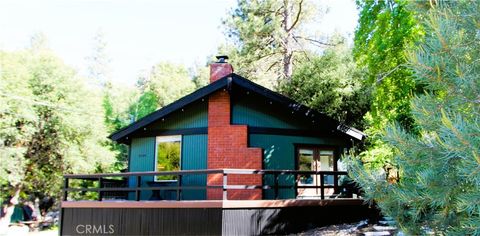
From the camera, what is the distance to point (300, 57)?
2356cm

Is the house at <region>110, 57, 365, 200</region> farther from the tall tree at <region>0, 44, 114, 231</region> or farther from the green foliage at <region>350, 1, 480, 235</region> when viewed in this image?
the tall tree at <region>0, 44, 114, 231</region>

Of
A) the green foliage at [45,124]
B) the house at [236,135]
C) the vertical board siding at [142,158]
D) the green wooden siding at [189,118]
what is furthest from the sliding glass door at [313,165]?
the green foliage at [45,124]

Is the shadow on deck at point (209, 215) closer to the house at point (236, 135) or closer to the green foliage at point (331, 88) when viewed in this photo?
the house at point (236, 135)

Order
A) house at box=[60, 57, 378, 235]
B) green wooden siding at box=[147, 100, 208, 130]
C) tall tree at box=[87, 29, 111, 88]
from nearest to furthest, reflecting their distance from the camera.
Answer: house at box=[60, 57, 378, 235]
green wooden siding at box=[147, 100, 208, 130]
tall tree at box=[87, 29, 111, 88]

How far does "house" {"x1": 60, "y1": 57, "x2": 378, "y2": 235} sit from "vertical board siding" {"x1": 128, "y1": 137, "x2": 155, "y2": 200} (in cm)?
3

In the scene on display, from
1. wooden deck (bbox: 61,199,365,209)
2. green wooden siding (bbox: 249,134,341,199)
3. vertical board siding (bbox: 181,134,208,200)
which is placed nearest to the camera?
wooden deck (bbox: 61,199,365,209)

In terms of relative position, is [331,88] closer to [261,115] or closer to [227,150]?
[261,115]

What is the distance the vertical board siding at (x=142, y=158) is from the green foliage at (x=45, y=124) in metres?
8.39

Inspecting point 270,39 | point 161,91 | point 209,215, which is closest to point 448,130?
point 209,215

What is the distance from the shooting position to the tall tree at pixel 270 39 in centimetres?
2247

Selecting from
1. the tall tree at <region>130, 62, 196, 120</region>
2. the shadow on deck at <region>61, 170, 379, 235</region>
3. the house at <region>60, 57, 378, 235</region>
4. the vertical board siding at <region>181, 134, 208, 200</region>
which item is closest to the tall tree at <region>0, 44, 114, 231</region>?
the house at <region>60, 57, 378, 235</region>

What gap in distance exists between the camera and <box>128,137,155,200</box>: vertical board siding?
1257cm

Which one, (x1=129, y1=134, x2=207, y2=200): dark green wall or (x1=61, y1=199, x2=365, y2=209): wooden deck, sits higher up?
(x1=129, y1=134, x2=207, y2=200): dark green wall

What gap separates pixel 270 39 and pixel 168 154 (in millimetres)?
12121
